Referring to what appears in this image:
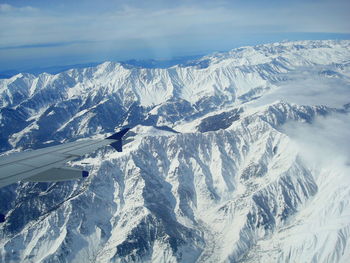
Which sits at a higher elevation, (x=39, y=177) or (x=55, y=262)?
(x=39, y=177)

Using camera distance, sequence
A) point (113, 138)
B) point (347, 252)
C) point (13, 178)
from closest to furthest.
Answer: point (13, 178) < point (113, 138) < point (347, 252)

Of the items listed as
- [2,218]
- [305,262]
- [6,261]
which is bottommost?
[305,262]

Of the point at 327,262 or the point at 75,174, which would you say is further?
the point at 327,262

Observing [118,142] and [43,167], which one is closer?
[43,167]

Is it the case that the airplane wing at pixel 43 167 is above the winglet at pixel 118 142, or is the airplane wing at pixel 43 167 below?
above

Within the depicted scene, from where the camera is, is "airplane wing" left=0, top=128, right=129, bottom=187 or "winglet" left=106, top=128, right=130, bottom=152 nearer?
"airplane wing" left=0, top=128, right=129, bottom=187

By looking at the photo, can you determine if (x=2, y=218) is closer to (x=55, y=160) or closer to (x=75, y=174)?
(x=75, y=174)

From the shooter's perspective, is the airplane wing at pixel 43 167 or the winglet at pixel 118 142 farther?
the winglet at pixel 118 142

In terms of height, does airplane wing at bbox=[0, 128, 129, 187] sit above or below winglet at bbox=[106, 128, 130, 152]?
above

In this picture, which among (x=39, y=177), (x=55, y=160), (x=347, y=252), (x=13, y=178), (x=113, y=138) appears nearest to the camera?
(x=13, y=178)

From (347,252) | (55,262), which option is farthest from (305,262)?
(55,262)

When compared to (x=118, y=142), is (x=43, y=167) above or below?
above
